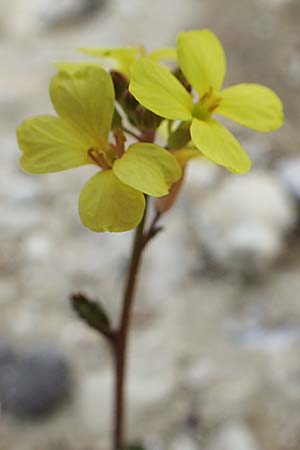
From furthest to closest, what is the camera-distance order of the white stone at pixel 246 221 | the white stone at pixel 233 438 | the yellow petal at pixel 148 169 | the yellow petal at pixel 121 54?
the white stone at pixel 246 221 → the white stone at pixel 233 438 → the yellow petal at pixel 121 54 → the yellow petal at pixel 148 169

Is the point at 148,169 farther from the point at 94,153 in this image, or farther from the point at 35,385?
the point at 35,385

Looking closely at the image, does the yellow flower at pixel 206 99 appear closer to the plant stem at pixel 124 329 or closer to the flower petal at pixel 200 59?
the flower petal at pixel 200 59

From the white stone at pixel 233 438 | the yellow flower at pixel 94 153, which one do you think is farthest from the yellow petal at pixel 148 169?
the white stone at pixel 233 438

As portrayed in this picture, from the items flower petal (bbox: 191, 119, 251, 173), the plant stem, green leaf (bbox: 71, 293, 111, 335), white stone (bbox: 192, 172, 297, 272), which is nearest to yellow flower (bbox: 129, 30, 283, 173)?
flower petal (bbox: 191, 119, 251, 173)

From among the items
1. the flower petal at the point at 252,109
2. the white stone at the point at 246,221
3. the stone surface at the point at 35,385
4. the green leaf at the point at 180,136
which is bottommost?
the white stone at the point at 246,221

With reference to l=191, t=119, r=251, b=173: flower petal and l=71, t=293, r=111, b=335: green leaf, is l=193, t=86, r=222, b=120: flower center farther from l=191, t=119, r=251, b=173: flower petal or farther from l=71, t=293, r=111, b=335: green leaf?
l=71, t=293, r=111, b=335: green leaf

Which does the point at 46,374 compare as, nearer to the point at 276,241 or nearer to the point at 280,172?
the point at 276,241

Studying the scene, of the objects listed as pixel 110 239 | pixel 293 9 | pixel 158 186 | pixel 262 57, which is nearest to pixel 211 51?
pixel 158 186
